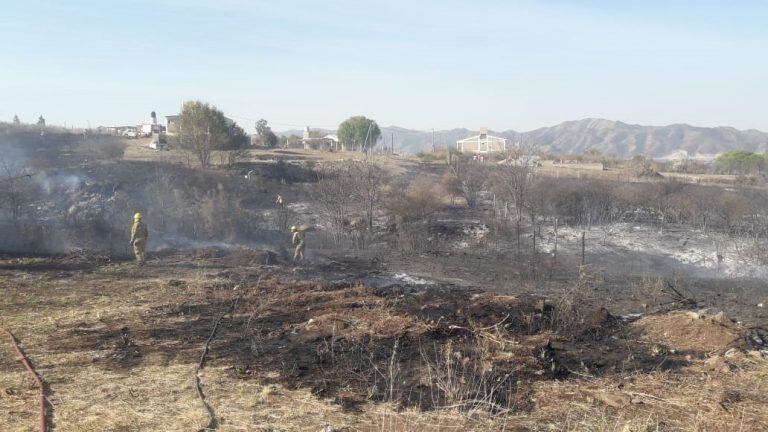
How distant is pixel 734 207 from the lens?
71.9ft

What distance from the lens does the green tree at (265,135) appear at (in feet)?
173

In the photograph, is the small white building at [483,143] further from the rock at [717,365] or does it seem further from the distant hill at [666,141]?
the distant hill at [666,141]

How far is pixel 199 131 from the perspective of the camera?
100 feet

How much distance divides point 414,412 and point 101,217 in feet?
48.8

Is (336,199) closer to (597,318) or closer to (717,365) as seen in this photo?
(597,318)

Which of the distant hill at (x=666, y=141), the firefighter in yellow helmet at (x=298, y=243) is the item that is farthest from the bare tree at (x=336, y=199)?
the distant hill at (x=666, y=141)

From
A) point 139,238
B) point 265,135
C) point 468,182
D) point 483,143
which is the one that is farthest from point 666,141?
point 139,238

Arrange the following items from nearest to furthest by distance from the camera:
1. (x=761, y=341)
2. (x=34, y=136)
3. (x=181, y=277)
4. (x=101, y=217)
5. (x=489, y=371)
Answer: (x=489, y=371), (x=761, y=341), (x=181, y=277), (x=101, y=217), (x=34, y=136)

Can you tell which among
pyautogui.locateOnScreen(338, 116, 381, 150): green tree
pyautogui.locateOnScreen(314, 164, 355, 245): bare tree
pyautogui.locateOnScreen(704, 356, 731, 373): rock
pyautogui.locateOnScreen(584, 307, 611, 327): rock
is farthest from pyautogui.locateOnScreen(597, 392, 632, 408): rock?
pyautogui.locateOnScreen(338, 116, 381, 150): green tree

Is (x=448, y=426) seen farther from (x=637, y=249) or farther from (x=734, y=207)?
(x=734, y=207)

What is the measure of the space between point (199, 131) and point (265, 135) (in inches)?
895

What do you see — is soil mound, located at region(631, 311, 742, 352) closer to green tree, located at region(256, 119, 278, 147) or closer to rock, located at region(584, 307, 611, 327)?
rock, located at region(584, 307, 611, 327)

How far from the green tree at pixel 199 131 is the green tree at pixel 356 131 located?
104 feet

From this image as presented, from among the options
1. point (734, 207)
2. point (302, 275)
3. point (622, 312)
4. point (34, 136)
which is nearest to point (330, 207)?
point (302, 275)
